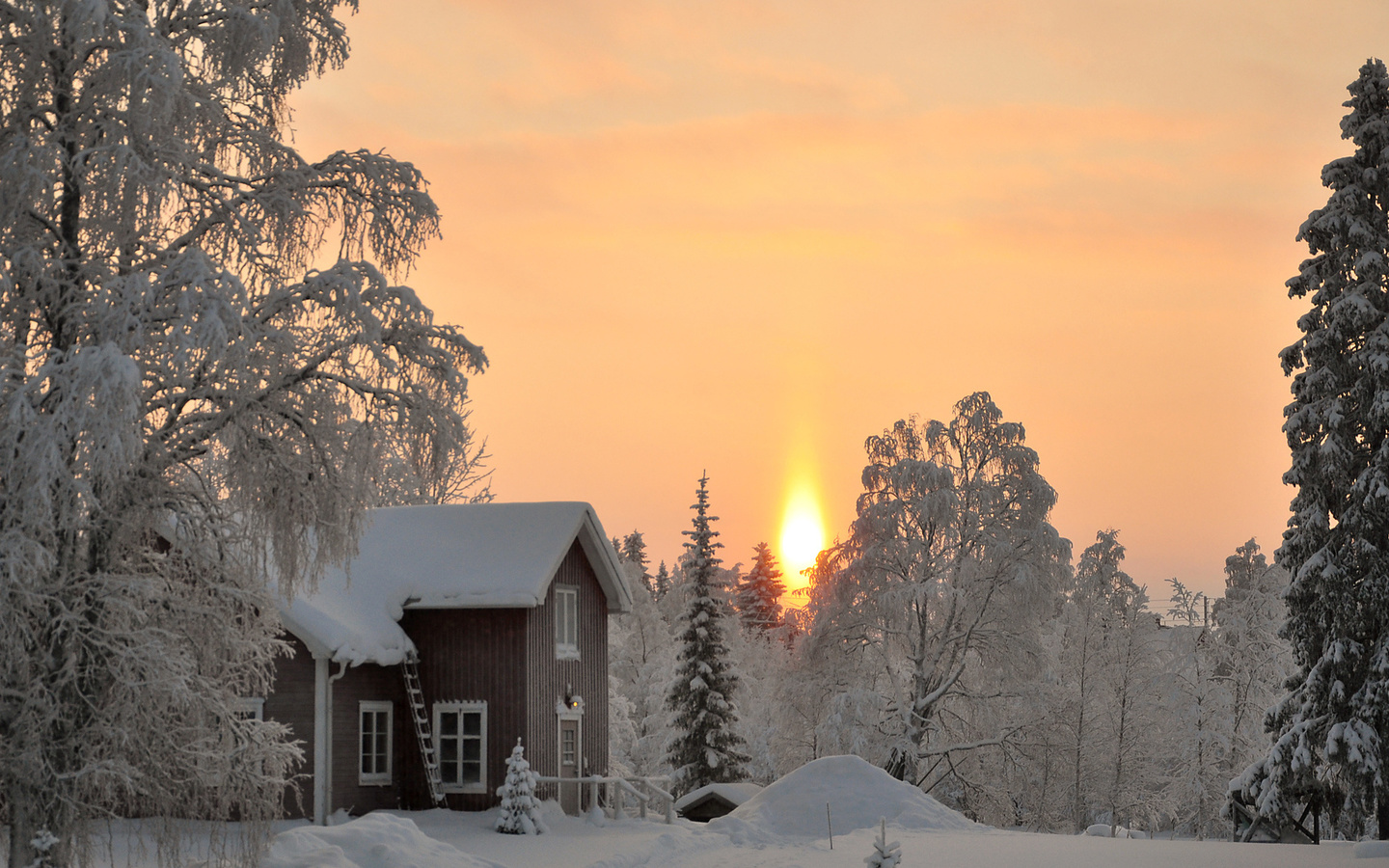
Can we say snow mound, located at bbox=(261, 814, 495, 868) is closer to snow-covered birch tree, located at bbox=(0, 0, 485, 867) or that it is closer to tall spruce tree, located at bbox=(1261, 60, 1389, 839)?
snow-covered birch tree, located at bbox=(0, 0, 485, 867)

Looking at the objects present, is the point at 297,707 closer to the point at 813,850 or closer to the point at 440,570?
the point at 440,570

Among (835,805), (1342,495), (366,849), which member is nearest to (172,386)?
(366,849)

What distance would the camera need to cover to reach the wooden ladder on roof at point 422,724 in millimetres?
25281

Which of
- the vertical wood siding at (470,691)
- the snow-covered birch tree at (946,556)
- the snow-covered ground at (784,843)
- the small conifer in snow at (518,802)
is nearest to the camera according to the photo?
the snow-covered ground at (784,843)

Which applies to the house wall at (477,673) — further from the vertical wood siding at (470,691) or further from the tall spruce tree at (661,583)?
the tall spruce tree at (661,583)

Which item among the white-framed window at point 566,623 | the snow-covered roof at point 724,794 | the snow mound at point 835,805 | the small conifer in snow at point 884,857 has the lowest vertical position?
the snow-covered roof at point 724,794

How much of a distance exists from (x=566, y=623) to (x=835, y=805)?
6859 millimetres

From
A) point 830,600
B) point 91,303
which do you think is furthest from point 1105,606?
point 91,303

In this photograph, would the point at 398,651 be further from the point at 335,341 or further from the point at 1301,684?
the point at 1301,684

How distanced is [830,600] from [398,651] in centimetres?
1576

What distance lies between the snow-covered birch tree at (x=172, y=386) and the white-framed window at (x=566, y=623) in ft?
44.4

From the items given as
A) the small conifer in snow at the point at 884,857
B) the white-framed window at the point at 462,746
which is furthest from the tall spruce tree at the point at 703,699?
the small conifer in snow at the point at 884,857

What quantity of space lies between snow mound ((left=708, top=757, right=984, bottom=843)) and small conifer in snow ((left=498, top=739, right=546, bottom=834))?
397cm

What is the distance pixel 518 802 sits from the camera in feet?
77.3
